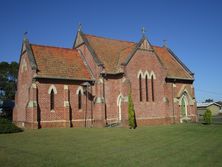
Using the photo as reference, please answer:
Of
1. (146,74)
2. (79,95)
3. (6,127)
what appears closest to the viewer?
(6,127)

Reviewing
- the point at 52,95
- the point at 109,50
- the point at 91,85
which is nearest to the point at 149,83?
the point at 109,50

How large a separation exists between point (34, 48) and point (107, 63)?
31.5ft

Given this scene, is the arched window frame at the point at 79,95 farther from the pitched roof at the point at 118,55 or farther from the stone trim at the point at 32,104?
the stone trim at the point at 32,104

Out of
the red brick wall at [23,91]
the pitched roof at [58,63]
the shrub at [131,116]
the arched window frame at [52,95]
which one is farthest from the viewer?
the red brick wall at [23,91]

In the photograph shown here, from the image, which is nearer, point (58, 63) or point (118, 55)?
point (58, 63)

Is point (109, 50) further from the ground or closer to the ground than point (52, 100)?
further from the ground

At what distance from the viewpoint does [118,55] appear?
4012cm

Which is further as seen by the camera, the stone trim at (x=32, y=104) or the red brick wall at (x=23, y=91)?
the red brick wall at (x=23, y=91)

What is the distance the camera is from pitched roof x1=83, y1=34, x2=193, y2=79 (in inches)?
1494

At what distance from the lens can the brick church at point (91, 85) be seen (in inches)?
1298

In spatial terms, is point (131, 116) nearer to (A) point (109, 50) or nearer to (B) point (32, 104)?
(B) point (32, 104)

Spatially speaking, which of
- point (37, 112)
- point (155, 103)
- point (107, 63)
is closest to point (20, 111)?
point (37, 112)

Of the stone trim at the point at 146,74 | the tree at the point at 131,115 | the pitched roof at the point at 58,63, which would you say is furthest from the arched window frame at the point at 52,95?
the stone trim at the point at 146,74

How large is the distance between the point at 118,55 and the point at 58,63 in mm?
9001
